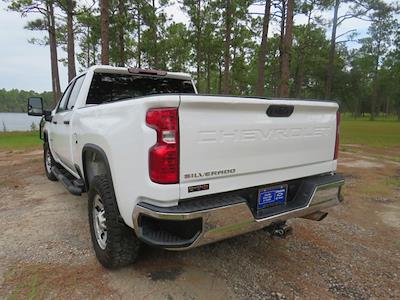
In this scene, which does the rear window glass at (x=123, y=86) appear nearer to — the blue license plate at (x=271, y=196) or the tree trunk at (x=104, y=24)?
the blue license plate at (x=271, y=196)

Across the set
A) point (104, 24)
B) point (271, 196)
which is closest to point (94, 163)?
point (271, 196)

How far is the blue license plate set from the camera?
104 inches

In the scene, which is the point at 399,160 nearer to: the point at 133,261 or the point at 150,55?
the point at 133,261

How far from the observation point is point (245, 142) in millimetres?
2445

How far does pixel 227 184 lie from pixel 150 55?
64.1 feet

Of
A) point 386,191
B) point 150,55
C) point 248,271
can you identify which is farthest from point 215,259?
point 150,55

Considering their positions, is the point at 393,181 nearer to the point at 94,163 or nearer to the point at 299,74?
the point at 94,163

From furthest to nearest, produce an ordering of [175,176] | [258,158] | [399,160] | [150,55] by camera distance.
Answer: [150,55] → [399,160] → [258,158] → [175,176]

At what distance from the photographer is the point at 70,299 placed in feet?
8.21

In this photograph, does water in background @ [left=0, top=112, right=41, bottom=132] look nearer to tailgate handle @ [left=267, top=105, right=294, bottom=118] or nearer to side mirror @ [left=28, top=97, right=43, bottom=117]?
side mirror @ [left=28, top=97, right=43, bottom=117]

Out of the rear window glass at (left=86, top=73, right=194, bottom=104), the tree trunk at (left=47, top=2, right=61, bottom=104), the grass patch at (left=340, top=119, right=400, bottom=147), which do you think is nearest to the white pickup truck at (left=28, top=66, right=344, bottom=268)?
the rear window glass at (left=86, top=73, right=194, bottom=104)

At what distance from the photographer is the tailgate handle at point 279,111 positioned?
2592 mm

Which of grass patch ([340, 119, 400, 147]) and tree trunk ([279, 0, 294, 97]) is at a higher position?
tree trunk ([279, 0, 294, 97])

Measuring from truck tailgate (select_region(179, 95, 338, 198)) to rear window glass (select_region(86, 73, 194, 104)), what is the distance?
1.97 m
